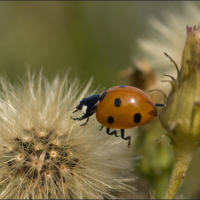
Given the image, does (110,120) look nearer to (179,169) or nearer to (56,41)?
(179,169)

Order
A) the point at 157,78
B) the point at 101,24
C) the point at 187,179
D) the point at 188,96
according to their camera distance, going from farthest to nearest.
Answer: the point at 101,24 < the point at 157,78 < the point at 187,179 < the point at 188,96

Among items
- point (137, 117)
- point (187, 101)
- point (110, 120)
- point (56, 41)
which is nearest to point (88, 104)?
point (110, 120)

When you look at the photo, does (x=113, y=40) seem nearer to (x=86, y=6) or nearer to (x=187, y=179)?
(x=86, y=6)

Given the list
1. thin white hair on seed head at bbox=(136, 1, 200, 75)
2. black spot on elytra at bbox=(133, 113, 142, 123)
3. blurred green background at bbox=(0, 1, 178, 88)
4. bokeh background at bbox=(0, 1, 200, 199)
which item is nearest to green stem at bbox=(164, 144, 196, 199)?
black spot on elytra at bbox=(133, 113, 142, 123)

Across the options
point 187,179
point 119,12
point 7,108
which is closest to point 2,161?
point 7,108

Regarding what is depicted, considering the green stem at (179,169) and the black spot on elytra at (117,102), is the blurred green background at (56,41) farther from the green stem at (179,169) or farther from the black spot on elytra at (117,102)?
the green stem at (179,169)

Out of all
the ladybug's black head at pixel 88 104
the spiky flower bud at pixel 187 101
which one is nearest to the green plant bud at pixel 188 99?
the spiky flower bud at pixel 187 101
